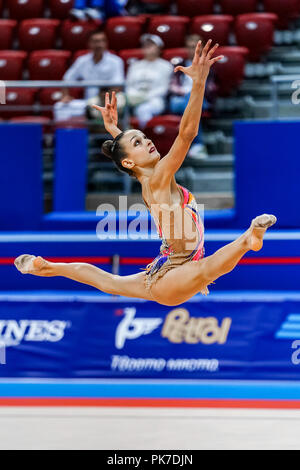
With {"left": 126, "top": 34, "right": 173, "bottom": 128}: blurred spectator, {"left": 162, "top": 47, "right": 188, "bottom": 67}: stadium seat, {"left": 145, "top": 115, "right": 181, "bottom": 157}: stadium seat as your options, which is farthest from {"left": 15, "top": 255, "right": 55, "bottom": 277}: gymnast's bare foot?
{"left": 162, "top": 47, "right": 188, "bottom": 67}: stadium seat

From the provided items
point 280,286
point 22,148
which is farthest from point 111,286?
point 22,148

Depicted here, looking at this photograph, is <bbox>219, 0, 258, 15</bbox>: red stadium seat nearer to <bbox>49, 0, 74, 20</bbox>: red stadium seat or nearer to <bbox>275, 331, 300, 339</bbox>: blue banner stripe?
<bbox>49, 0, 74, 20</bbox>: red stadium seat

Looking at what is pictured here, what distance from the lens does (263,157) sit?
6.94 m

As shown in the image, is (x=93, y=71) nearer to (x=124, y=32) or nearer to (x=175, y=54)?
(x=175, y=54)

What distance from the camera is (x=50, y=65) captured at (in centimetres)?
876

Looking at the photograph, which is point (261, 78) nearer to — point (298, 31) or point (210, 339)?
point (298, 31)

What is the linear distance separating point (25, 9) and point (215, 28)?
2.72 meters

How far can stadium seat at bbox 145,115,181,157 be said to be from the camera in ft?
23.9

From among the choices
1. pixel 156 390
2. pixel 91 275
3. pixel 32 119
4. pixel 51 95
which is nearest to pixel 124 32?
pixel 51 95

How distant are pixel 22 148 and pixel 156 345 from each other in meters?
2.29

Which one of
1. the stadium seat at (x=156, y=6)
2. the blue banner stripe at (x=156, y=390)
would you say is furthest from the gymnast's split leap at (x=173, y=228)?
the stadium seat at (x=156, y=6)

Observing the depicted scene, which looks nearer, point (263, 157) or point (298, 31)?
point (263, 157)

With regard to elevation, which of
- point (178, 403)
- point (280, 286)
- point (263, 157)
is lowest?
point (178, 403)

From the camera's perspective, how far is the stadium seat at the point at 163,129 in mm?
7277
